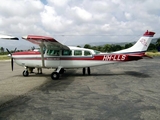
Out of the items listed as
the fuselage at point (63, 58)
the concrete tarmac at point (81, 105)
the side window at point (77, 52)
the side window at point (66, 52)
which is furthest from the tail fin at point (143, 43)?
the concrete tarmac at point (81, 105)

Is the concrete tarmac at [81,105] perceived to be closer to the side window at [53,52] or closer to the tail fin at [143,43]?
the side window at [53,52]

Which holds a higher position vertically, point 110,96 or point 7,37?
point 7,37

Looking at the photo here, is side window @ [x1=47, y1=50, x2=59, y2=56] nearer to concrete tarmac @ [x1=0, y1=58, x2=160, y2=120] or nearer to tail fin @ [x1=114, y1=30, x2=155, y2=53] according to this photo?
tail fin @ [x1=114, y1=30, x2=155, y2=53]

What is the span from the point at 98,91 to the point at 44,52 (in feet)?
19.9

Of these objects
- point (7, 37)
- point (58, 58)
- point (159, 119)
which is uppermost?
point (7, 37)

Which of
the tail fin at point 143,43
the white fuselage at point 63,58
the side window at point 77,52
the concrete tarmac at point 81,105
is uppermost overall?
the tail fin at point 143,43

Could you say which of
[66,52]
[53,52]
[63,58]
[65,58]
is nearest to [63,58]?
[63,58]

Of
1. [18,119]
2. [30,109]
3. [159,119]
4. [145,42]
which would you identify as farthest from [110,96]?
[145,42]

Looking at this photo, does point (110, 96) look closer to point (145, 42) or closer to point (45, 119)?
point (45, 119)

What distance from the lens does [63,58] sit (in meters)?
12.5

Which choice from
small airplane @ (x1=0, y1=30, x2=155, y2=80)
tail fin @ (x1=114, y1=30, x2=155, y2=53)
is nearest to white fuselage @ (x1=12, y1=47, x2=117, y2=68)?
small airplane @ (x1=0, y1=30, x2=155, y2=80)

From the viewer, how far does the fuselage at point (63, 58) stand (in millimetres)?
12474

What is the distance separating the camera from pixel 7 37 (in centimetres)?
504

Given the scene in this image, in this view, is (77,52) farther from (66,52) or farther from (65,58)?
(65,58)
